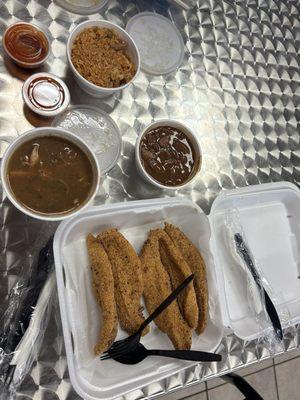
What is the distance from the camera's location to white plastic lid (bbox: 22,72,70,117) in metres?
1.28

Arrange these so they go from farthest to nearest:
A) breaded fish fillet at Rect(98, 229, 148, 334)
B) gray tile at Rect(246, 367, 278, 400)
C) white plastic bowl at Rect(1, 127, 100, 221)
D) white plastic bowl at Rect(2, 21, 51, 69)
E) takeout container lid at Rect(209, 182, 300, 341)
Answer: gray tile at Rect(246, 367, 278, 400) < takeout container lid at Rect(209, 182, 300, 341) < white plastic bowl at Rect(2, 21, 51, 69) < breaded fish fillet at Rect(98, 229, 148, 334) < white plastic bowl at Rect(1, 127, 100, 221)

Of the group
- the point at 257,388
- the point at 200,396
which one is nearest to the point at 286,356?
the point at 257,388

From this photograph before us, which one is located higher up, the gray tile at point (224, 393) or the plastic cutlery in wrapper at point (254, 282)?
the plastic cutlery in wrapper at point (254, 282)

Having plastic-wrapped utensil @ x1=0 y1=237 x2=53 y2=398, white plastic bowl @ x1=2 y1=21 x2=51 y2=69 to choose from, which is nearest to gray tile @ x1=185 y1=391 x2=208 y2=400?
plastic-wrapped utensil @ x1=0 y1=237 x2=53 y2=398

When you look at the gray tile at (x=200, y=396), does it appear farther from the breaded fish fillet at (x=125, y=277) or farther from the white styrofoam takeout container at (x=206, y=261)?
the breaded fish fillet at (x=125, y=277)

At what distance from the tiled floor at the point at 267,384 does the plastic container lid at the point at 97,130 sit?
1.00 meters

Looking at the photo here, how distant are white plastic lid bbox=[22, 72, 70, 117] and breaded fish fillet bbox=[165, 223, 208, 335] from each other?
1.62ft

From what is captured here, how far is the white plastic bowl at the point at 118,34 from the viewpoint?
1.31 metres

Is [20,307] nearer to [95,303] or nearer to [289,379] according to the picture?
[95,303]

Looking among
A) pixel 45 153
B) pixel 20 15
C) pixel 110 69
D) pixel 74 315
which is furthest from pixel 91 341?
pixel 20 15

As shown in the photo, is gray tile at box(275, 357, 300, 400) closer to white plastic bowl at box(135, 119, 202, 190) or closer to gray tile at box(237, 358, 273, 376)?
gray tile at box(237, 358, 273, 376)

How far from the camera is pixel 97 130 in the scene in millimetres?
1400

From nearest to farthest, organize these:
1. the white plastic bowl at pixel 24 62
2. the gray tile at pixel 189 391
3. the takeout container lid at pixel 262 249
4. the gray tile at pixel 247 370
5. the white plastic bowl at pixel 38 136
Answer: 1. the white plastic bowl at pixel 38 136
2. the white plastic bowl at pixel 24 62
3. the takeout container lid at pixel 262 249
4. the gray tile at pixel 189 391
5. the gray tile at pixel 247 370

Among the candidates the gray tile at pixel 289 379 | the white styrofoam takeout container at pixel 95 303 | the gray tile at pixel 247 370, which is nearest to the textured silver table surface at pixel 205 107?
the white styrofoam takeout container at pixel 95 303
